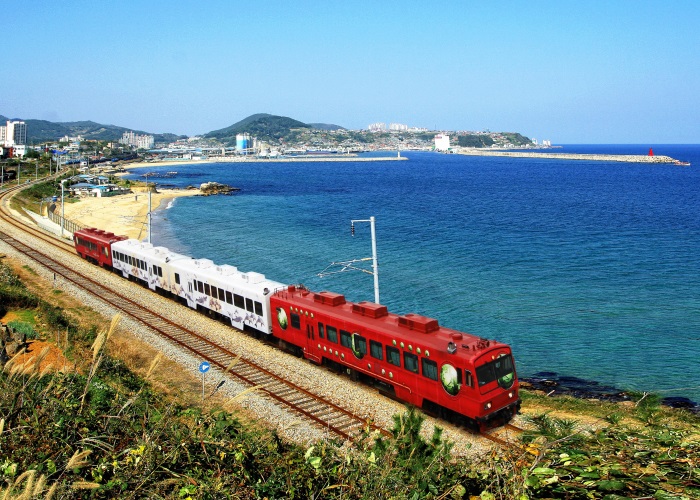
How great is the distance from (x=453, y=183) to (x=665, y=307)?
10273cm

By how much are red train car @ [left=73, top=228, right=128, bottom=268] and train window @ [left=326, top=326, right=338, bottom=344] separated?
23.8 metres

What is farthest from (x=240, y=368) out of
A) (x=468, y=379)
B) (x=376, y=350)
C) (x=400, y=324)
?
(x=468, y=379)

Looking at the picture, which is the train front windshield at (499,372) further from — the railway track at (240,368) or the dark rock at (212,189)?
the dark rock at (212,189)

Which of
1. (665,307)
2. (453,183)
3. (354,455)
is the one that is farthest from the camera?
(453,183)

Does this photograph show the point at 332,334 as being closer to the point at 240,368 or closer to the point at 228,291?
the point at 240,368

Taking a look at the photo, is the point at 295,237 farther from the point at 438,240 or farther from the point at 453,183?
the point at 453,183

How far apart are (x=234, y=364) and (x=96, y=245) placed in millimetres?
33954

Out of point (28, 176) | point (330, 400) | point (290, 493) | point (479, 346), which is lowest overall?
point (330, 400)

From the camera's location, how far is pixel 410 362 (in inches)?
691

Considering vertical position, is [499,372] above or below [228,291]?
below

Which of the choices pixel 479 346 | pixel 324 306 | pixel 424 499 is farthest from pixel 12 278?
pixel 424 499

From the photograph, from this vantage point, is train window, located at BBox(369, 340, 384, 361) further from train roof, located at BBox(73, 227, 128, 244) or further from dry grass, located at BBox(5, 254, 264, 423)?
train roof, located at BBox(73, 227, 128, 244)

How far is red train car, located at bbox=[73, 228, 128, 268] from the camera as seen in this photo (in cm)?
3932

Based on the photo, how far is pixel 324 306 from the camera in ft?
71.6
